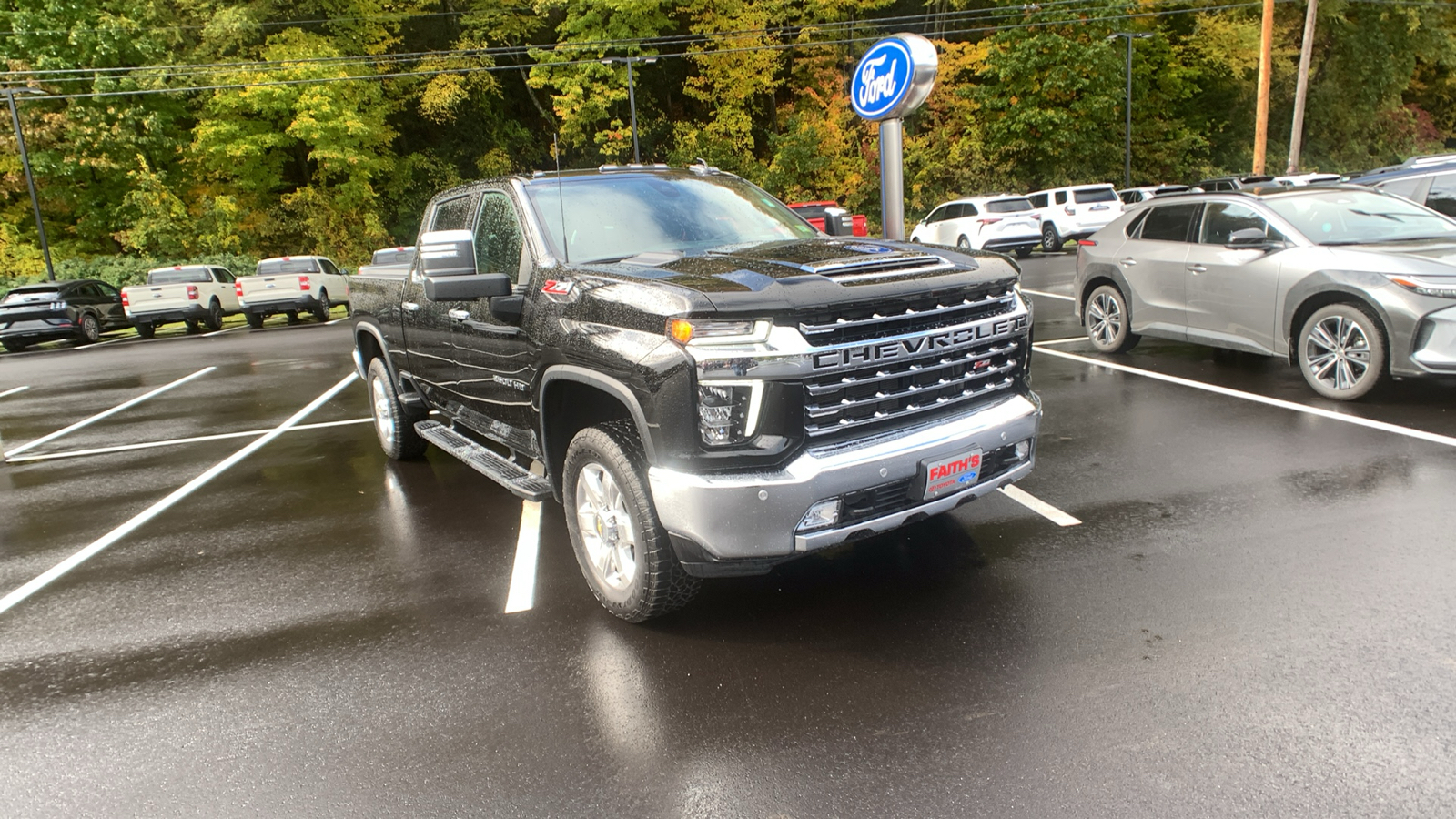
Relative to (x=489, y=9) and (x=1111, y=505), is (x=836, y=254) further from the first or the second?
(x=489, y=9)

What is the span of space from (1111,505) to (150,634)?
509 centimetres

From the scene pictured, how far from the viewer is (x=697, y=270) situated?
4.01 metres

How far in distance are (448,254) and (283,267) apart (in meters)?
23.5

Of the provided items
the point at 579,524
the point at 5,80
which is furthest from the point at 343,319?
the point at 579,524

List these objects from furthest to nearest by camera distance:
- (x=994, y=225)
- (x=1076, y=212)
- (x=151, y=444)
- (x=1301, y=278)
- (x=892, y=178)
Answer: (x=1076, y=212), (x=994, y=225), (x=151, y=444), (x=892, y=178), (x=1301, y=278)

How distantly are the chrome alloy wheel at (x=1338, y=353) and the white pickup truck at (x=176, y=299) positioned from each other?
24061 millimetres

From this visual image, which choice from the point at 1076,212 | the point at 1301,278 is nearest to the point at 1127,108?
the point at 1076,212

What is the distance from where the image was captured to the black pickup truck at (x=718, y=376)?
355cm

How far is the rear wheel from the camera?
2866 cm

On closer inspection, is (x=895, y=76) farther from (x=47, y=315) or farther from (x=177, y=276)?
(x=177, y=276)

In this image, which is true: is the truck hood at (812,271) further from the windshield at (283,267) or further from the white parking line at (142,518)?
the windshield at (283,267)

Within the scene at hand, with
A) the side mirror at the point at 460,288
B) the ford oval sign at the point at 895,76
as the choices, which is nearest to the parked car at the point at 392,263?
the side mirror at the point at 460,288

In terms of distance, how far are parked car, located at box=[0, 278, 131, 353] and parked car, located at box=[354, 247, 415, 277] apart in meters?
18.8

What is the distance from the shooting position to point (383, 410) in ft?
24.7
